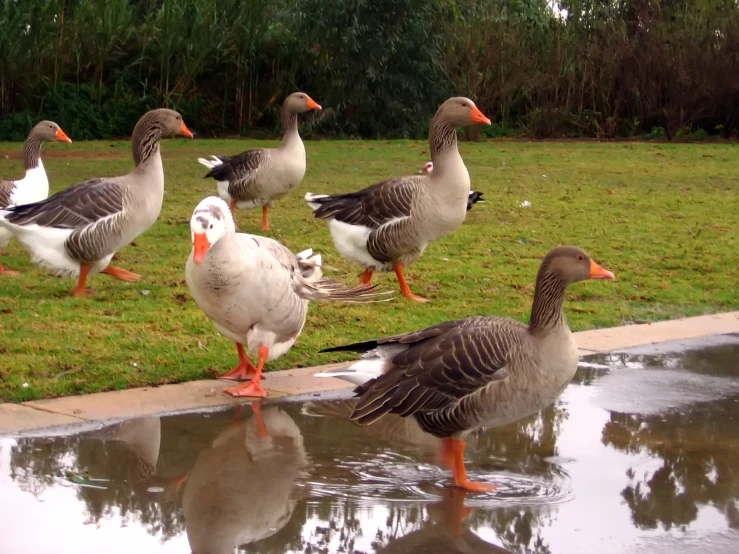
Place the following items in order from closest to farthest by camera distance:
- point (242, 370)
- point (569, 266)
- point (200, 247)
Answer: point (569, 266), point (200, 247), point (242, 370)

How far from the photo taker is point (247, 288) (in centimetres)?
538

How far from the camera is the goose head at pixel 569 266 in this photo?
469cm

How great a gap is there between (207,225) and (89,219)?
293 cm

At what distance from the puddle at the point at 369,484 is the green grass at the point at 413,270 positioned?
0.97 meters

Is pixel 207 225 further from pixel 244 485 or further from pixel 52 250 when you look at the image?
pixel 52 250

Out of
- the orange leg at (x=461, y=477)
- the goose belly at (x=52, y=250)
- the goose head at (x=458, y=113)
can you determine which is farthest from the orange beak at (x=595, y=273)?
the goose belly at (x=52, y=250)

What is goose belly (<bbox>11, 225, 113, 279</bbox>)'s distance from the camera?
7.73 m

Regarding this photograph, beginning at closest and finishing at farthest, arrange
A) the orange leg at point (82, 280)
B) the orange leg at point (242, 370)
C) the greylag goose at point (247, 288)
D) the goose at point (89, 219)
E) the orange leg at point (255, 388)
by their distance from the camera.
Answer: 1. the greylag goose at point (247, 288)
2. the orange leg at point (255, 388)
3. the orange leg at point (242, 370)
4. the goose at point (89, 219)
5. the orange leg at point (82, 280)

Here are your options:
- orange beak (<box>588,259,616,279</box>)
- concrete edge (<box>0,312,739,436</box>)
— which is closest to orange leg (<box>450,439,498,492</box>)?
orange beak (<box>588,259,616,279</box>)

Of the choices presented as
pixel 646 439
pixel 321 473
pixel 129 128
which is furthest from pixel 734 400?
pixel 129 128

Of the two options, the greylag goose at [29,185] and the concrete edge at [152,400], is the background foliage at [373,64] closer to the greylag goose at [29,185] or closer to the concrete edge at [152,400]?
the greylag goose at [29,185]

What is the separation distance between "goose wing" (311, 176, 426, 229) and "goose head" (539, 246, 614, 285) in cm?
340

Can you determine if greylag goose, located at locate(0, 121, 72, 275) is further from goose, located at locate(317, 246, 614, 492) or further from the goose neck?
the goose neck

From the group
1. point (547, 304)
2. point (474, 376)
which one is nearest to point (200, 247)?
point (474, 376)
